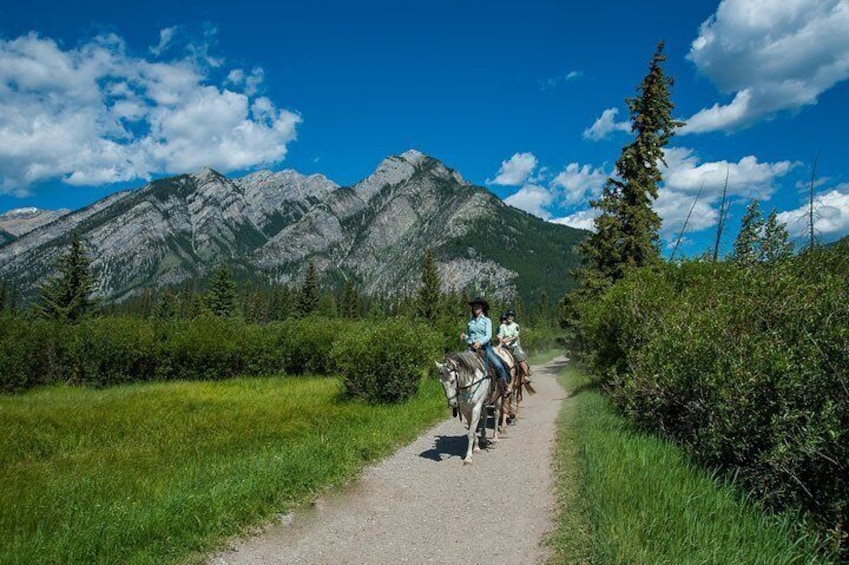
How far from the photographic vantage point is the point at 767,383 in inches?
236

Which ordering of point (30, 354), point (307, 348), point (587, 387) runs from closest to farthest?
point (587, 387)
point (30, 354)
point (307, 348)

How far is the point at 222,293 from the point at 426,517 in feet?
232

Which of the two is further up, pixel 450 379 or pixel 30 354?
pixel 30 354

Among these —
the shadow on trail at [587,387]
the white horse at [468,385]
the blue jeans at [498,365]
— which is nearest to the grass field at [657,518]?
the white horse at [468,385]

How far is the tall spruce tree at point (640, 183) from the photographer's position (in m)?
26.3

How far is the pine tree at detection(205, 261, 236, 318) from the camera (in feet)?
230

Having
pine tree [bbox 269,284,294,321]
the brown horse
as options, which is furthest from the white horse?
pine tree [bbox 269,284,294,321]

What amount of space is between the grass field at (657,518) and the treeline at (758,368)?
406 millimetres

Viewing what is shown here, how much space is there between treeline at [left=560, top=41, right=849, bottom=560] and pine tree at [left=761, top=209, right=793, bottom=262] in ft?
0.14

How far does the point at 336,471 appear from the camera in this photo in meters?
8.95

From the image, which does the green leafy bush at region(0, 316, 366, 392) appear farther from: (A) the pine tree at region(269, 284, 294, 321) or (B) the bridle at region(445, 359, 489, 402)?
(A) the pine tree at region(269, 284, 294, 321)

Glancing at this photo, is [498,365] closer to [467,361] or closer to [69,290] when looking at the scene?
[467,361]

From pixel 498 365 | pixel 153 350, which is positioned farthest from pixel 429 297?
pixel 498 365

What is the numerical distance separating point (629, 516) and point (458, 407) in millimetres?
4885
